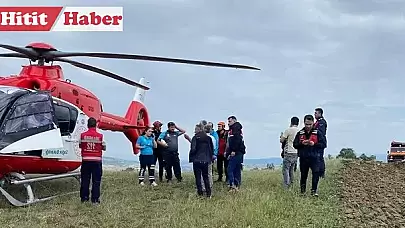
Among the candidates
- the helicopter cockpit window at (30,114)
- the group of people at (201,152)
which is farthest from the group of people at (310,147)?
the helicopter cockpit window at (30,114)

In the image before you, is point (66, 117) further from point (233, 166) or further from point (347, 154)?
point (347, 154)

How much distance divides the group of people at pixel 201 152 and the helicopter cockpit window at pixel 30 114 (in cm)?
315

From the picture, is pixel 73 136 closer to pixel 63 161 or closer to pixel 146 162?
pixel 63 161

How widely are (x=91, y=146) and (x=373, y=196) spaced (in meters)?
6.35

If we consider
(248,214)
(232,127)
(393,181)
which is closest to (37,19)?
(232,127)

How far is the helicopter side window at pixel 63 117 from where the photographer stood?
13018 millimetres

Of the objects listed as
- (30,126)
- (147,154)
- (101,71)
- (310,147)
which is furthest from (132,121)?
(310,147)

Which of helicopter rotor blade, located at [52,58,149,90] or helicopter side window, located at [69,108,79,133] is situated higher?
helicopter rotor blade, located at [52,58,149,90]

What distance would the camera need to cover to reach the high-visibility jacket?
1170 cm

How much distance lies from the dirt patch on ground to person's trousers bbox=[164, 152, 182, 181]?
170 inches

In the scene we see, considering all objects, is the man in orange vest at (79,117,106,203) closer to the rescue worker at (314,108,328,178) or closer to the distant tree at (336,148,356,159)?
the rescue worker at (314,108,328,178)

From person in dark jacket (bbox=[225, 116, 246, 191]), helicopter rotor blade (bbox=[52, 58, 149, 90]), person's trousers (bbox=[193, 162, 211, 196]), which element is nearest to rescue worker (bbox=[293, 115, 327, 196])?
person in dark jacket (bbox=[225, 116, 246, 191])

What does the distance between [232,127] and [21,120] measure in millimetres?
4660

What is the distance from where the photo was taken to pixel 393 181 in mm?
16984
